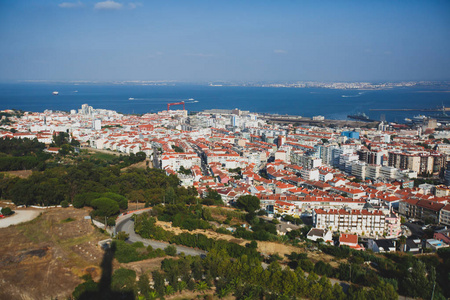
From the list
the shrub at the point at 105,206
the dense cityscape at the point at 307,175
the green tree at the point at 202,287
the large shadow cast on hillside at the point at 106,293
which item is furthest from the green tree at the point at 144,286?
the shrub at the point at 105,206

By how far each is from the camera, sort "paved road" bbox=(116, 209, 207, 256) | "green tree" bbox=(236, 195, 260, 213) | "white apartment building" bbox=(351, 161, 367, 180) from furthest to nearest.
Answer: "white apartment building" bbox=(351, 161, 367, 180) → "green tree" bbox=(236, 195, 260, 213) → "paved road" bbox=(116, 209, 207, 256)

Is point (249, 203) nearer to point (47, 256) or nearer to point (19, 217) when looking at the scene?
point (47, 256)

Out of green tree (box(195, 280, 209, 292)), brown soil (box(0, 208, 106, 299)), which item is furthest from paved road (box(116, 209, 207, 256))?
green tree (box(195, 280, 209, 292))

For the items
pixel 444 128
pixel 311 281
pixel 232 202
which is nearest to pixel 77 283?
pixel 311 281

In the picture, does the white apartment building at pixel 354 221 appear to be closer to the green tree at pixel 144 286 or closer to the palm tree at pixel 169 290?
the palm tree at pixel 169 290

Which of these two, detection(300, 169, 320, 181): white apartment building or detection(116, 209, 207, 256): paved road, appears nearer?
detection(116, 209, 207, 256): paved road

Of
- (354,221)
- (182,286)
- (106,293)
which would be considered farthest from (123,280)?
(354,221)

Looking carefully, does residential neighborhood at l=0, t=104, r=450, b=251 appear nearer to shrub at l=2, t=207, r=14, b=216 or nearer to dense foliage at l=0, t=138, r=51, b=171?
dense foliage at l=0, t=138, r=51, b=171
